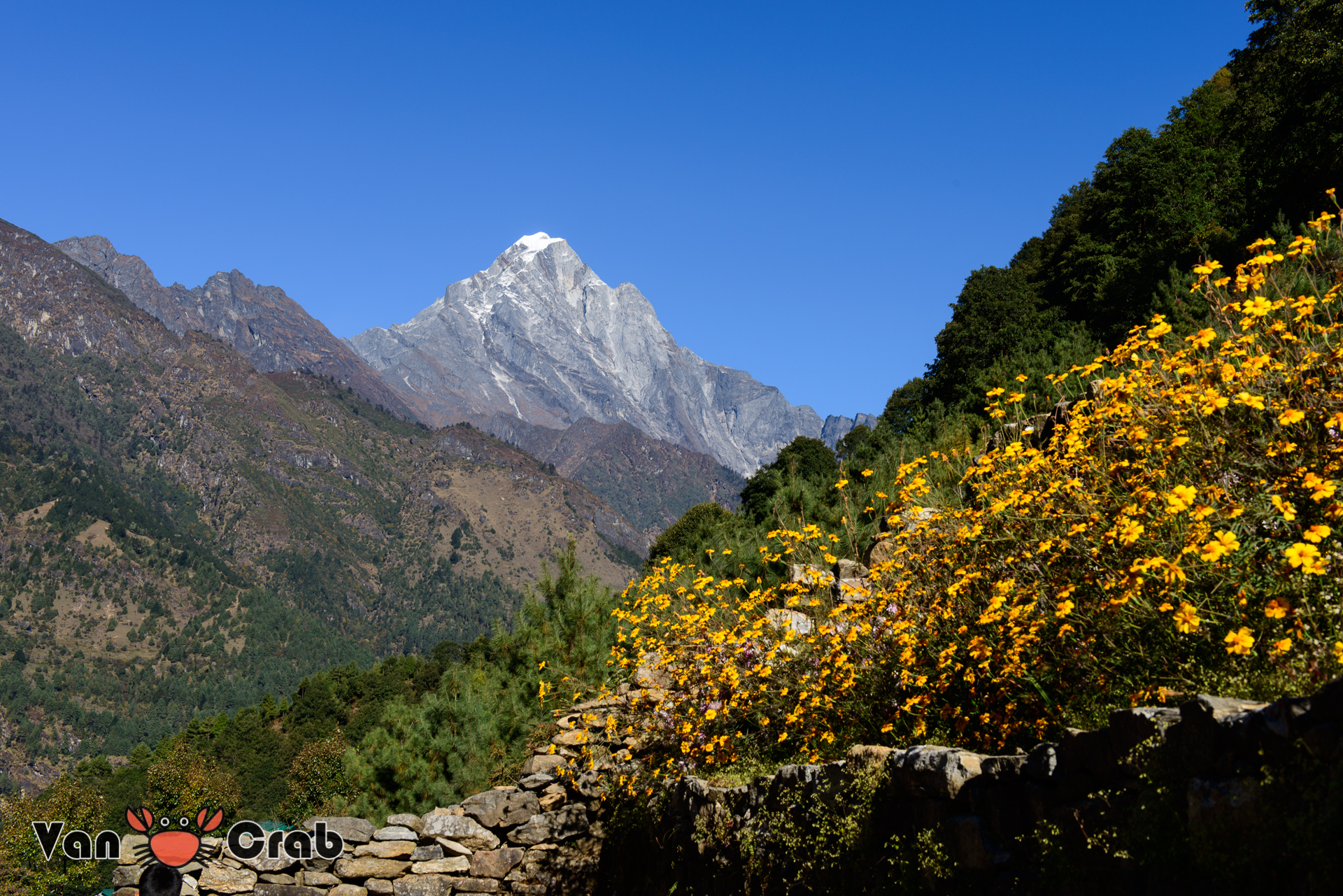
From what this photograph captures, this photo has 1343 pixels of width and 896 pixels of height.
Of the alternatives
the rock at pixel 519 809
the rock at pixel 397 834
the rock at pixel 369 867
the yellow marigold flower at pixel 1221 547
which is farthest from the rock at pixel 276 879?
the yellow marigold flower at pixel 1221 547

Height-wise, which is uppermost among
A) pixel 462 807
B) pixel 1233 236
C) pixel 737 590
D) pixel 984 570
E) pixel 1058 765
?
pixel 1233 236

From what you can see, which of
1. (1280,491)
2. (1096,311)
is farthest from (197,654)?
(1280,491)

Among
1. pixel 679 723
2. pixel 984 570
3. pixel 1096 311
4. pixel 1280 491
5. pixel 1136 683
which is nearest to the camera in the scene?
pixel 1280 491

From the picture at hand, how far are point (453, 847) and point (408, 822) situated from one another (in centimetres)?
62

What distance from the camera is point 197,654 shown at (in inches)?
7849

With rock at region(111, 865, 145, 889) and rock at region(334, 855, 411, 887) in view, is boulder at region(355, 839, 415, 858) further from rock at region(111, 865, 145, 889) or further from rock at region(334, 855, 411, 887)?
rock at region(111, 865, 145, 889)

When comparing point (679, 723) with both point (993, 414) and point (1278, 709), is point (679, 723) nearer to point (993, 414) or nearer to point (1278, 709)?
point (993, 414)

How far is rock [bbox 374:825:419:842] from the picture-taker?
9.20 meters

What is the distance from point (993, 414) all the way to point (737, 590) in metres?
A: 5.20

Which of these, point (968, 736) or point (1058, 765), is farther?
point (968, 736)

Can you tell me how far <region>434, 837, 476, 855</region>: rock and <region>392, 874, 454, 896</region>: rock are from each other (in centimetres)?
26

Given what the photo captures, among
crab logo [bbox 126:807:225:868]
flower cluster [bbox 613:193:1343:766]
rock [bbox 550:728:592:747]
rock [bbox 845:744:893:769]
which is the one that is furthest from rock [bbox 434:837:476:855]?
rock [bbox 845:744:893:769]

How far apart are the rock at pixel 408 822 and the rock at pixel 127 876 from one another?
8.46ft

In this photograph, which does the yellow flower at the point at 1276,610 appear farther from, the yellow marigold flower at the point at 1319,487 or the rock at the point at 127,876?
the rock at the point at 127,876
